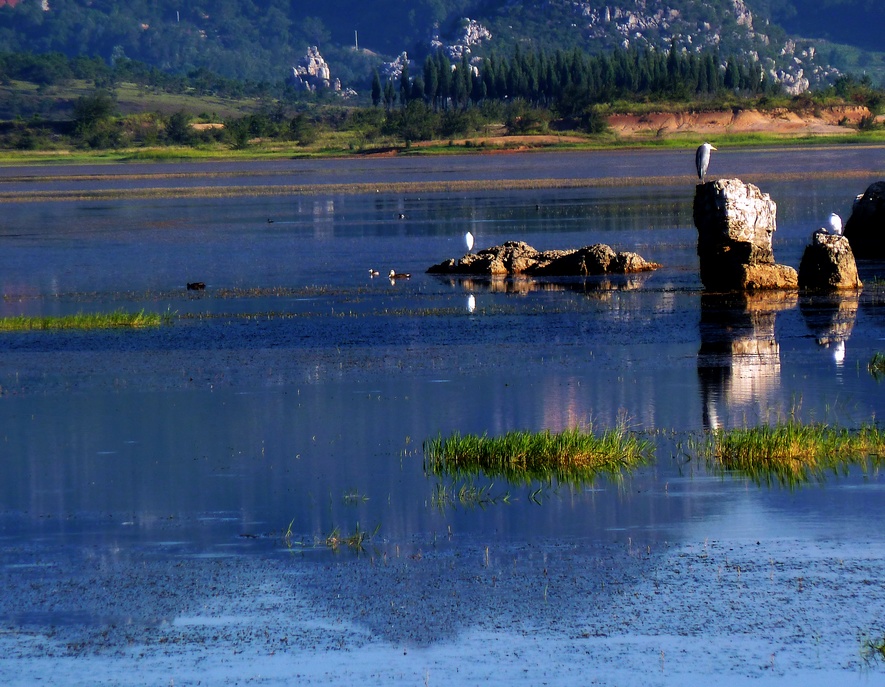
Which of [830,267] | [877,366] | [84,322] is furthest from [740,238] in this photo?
[84,322]

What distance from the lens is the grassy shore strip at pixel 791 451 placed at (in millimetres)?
16859

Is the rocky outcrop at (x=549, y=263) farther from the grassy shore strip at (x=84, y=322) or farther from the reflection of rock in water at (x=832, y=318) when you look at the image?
the grassy shore strip at (x=84, y=322)

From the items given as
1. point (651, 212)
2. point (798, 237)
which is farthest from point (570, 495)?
point (651, 212)

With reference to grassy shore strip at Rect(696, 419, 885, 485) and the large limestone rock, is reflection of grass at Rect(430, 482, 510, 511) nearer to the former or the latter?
grassy shore strip at Rect(696, 419, 885, 485)

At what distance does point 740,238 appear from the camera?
3362 centimetres

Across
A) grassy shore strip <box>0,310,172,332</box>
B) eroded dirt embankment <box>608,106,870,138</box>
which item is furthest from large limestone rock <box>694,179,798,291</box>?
eroded dirt embankment <box>608,106,870,138</box>

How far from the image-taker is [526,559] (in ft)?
44.8

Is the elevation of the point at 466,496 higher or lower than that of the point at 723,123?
lower

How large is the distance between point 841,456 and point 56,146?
589ft

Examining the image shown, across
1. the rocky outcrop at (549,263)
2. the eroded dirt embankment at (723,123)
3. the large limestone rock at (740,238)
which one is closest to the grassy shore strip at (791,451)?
the large limestone rock at (740,238)

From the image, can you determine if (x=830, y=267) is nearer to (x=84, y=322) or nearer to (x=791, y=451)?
(x=84, y=322)

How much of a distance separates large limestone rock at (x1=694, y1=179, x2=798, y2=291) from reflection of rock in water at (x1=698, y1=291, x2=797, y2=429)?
21.5 inches

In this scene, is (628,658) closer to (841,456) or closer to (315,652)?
(315,652)

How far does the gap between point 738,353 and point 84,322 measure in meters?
14.2
